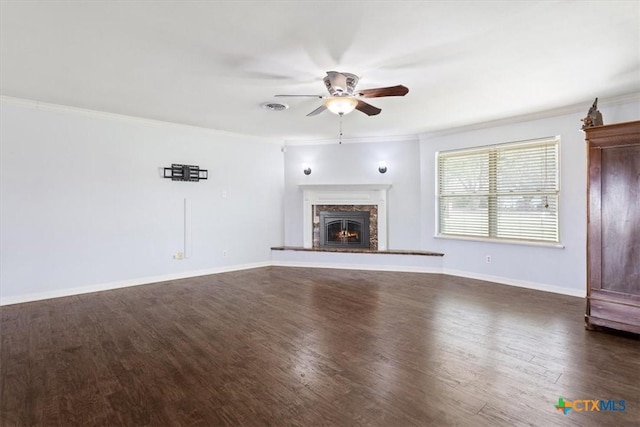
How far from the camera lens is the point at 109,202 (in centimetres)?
462

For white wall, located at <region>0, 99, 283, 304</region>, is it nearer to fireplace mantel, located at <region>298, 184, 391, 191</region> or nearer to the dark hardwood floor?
the dark hardwood floor

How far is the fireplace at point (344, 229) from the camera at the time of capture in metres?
6.32

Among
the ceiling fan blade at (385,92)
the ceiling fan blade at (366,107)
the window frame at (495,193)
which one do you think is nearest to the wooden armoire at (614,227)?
the window frame at (495,193)

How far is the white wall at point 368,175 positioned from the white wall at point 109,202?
2.71 ft

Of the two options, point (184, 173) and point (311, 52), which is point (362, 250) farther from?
point (311, 52)

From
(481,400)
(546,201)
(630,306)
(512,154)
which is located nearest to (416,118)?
(512,154)

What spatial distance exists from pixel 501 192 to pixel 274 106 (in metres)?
3.66

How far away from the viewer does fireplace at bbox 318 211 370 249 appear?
6324 mm

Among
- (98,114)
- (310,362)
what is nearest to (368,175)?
(310,362)

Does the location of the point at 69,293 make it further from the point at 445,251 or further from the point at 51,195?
the point at 445,251

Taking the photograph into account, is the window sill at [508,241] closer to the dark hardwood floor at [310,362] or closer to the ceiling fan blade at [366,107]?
the dark hardwood floor at [310,362]

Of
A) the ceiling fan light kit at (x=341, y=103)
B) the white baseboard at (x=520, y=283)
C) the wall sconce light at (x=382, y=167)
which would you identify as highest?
the ceiling fan light kit at (x=341, y=103)

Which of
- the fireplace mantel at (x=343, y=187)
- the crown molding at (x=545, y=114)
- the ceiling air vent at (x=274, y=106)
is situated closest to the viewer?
the crown molding at (x=545, y=114)

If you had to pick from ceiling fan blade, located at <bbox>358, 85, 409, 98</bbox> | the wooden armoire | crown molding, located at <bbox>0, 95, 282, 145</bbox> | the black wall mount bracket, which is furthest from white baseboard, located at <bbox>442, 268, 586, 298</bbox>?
crown molding, located at <bbox>0, 95, 282, 145</bbox>
